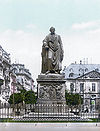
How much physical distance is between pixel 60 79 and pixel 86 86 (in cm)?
8651

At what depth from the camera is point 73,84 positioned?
106250 mm

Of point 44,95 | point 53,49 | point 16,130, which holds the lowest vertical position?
point 16,130

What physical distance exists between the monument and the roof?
8558 centimetres

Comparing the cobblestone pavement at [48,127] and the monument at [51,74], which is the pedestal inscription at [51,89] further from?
the cobblestone pavement at [48,127]

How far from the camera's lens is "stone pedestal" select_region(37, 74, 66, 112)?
19.9m

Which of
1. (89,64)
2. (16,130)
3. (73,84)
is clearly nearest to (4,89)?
(73,84)

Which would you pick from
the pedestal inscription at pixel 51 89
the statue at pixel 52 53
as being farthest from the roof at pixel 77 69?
the pedestal inscription at pixel 51 89

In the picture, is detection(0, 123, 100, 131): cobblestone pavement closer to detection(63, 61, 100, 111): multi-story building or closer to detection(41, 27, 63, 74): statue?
detection(41, 27, 63, 74): statue

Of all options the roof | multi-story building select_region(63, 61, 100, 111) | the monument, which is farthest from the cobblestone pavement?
the roof

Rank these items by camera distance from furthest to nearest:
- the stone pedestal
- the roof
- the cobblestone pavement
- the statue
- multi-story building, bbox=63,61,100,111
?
the roof, multi-story building, bbox=63,61,100,111, the statue, the stone pedestal, the cobblestone pavement

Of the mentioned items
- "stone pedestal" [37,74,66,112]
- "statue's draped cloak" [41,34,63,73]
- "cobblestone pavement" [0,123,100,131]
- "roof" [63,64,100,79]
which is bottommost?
"cobblestone pavement" [0,123,100,131]

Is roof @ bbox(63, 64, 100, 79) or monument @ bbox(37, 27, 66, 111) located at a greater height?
roof @ bbox(63, 64, 100, 79)

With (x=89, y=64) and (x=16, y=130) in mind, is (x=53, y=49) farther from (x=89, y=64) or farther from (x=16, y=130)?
(x=89, y=64)

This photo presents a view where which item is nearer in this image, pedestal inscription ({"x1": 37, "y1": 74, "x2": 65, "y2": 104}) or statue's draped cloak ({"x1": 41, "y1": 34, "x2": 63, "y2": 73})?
pedestal inscription ({"x1": 37, "y1": 74, "x2": 65, "y2": 104})
